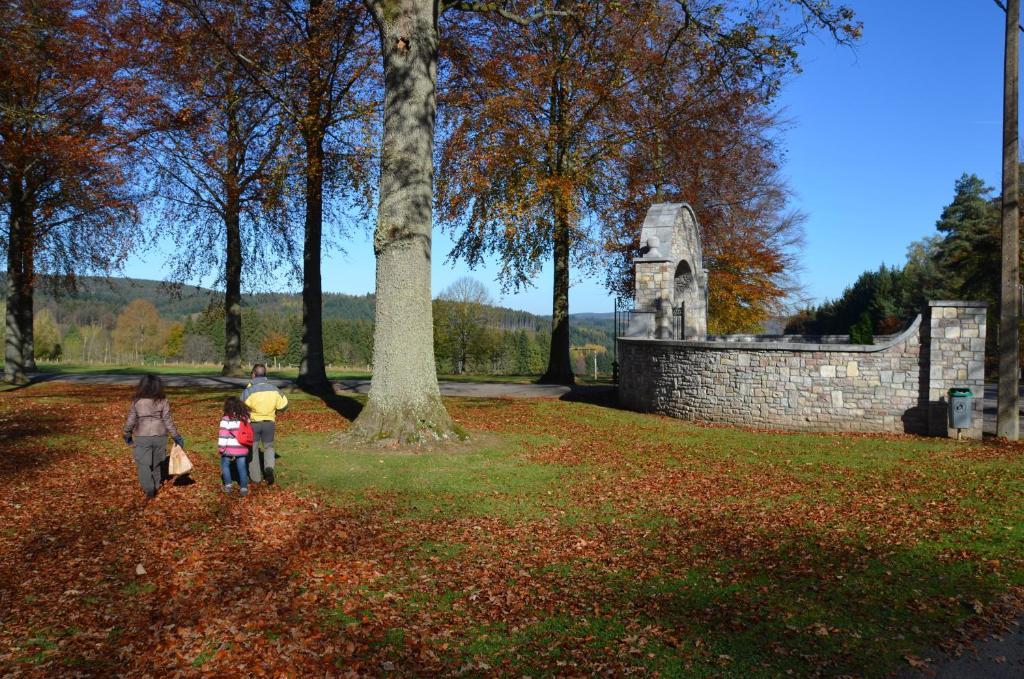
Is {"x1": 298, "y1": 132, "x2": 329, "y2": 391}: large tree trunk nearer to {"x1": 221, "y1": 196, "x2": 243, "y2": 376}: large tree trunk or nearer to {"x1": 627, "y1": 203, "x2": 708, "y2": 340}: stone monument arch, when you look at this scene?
{"x1": 221, "y1": 196, "x2": 243, "y2": 376}: large tree trunk

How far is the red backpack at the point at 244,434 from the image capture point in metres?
8.73

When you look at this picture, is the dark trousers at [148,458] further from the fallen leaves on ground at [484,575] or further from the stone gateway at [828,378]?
the stone gateway at [828,378]

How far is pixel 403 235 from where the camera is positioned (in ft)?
39.6

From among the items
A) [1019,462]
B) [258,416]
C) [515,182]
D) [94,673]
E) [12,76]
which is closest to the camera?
[94,673]

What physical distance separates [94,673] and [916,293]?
50881mm

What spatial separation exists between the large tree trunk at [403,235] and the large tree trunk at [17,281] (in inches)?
581

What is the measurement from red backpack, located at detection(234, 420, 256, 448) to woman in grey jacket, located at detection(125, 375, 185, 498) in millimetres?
648

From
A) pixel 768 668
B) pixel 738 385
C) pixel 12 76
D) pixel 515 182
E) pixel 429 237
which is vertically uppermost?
pixel 12 76

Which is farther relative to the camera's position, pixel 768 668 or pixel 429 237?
pixel 429 237

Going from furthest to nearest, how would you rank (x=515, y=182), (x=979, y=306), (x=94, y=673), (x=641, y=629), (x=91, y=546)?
1. (x=515, y=182)
2. (x=979, y=306)
3. (x=91, y=546)
4. (x=641, y=629)
5. (x=94, y=673)

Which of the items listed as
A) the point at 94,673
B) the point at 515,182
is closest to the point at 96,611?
the point at 94,673

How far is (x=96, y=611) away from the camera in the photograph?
550 cm

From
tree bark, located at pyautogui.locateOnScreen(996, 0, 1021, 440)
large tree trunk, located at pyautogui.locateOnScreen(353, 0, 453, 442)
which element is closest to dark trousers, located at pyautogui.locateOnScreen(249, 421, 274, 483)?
large tree trunk, located at pyautogui.locateOnScreen(353, 0, 453, 442)

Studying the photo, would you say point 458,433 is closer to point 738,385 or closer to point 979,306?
point 738,385
